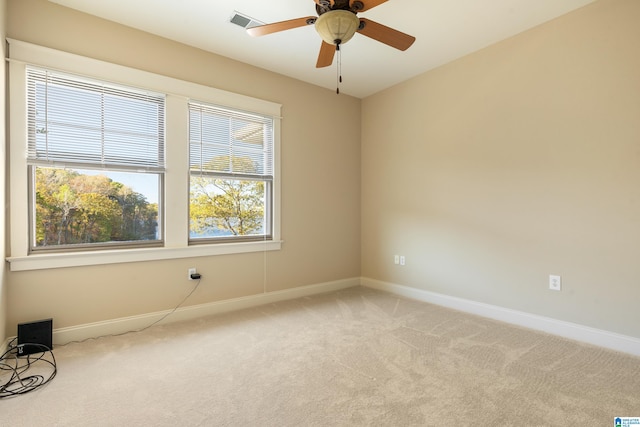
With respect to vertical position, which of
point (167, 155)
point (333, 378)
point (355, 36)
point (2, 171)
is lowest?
point (333, 378)

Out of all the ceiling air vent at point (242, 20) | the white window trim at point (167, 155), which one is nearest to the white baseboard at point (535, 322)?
the white window trim at point (167, 155)

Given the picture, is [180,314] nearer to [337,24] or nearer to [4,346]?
[4,346]

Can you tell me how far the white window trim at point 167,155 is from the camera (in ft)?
7.80

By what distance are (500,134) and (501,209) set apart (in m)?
0.75

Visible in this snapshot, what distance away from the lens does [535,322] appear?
9.48ft

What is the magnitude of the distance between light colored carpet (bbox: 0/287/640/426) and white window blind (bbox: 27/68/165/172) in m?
1.56

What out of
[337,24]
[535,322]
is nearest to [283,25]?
[337,24]

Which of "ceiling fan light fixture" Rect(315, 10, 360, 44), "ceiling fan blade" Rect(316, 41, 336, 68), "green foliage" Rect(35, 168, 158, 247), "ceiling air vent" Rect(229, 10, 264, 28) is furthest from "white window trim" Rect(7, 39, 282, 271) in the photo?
"ceiling fan light fixture" Rect(315, 10, 360, 44)

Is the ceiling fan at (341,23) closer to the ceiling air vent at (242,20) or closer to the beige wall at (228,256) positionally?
the ceiling air vent at (242,20)

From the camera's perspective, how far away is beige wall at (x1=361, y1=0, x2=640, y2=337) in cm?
246

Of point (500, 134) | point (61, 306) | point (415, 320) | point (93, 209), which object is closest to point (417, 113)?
point (500, 134)

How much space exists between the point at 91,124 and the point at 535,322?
14.2 feet

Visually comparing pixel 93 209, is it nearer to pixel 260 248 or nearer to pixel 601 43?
pixel 260 248

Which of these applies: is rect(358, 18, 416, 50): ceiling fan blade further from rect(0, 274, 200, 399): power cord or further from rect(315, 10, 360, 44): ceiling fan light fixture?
rect(0, 274, 200, 399): power cord
